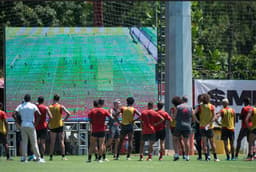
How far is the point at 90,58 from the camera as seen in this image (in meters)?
29.0

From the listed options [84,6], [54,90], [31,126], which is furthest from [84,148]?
[84,6]

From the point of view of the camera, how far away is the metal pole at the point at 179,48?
1078 inches

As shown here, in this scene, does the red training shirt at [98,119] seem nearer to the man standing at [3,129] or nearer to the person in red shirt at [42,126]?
the person in red shirt at [42,126]

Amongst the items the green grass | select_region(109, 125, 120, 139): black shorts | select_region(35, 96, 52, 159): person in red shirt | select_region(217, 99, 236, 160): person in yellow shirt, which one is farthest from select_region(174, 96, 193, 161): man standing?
select_region(35, 96, 52, 159): person in red shirt

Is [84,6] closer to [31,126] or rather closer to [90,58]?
[90,58]

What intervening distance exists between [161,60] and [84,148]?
436cm

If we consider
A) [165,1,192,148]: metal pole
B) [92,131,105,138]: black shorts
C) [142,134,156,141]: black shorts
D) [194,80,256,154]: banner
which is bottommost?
[142,134,156,141]: black shorts

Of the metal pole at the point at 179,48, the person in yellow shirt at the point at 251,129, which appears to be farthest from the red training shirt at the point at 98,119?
the metal pole at the point at 179,48

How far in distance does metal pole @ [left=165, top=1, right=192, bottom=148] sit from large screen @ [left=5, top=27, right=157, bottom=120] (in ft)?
4.70

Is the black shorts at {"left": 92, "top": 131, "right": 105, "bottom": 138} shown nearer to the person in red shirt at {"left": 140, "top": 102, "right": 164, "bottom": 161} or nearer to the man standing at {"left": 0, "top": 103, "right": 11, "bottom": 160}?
the person in red shirt at {"left": 140, "top": 102, "right": 164, "bottom": 161}

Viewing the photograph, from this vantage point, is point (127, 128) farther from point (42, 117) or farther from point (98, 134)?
point (42, 117)

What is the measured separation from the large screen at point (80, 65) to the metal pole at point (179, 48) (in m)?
1.43

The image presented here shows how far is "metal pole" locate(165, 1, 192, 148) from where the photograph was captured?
27.4m

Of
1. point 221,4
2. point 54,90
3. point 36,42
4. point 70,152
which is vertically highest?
point 221,4
